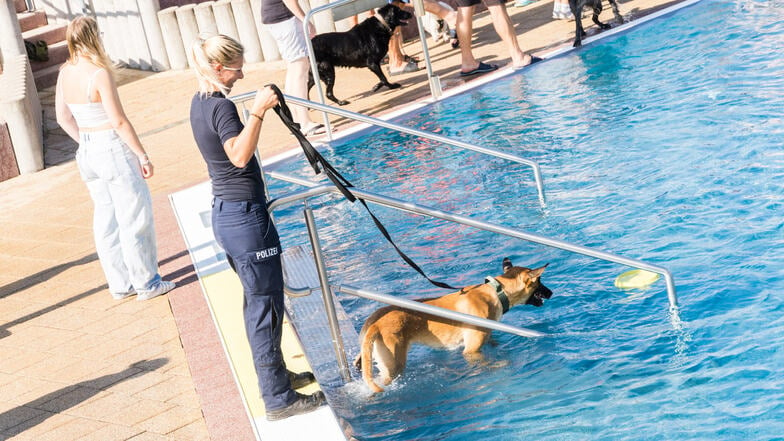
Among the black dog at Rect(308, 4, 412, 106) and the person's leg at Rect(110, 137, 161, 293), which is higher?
the black dog at Rect(308, 4, 412, 106)

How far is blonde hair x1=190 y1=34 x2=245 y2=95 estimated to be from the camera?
430cm

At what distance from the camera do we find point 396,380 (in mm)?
5102

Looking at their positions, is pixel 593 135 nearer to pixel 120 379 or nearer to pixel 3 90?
pixel 120 379

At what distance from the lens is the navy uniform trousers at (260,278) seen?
4496 mm

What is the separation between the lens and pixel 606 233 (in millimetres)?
6836

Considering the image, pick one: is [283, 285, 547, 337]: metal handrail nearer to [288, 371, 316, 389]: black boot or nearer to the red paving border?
[288, 371, 316, 389]: black boot

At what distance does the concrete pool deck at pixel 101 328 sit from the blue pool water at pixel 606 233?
2.96 feet

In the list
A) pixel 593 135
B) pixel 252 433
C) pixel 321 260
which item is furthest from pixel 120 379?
pixel 593 135

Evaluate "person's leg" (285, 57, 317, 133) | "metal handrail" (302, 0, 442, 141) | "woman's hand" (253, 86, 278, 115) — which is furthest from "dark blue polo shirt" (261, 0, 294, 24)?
"woman's hand" (253, 86, 278, 115)

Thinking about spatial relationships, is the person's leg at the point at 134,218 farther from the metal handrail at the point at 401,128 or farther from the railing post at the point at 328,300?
the railing post at the point at 328,300

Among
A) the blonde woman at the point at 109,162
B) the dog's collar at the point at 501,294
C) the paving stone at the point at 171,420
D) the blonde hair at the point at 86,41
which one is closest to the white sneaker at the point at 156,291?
the blonde woman at the point at 109,162

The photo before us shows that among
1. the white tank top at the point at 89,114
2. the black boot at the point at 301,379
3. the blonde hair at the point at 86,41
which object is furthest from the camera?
the white tank top at the point at 89,114

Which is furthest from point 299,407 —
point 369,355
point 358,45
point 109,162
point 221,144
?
point 358,45

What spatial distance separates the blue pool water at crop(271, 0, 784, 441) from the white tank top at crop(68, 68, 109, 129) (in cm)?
197
